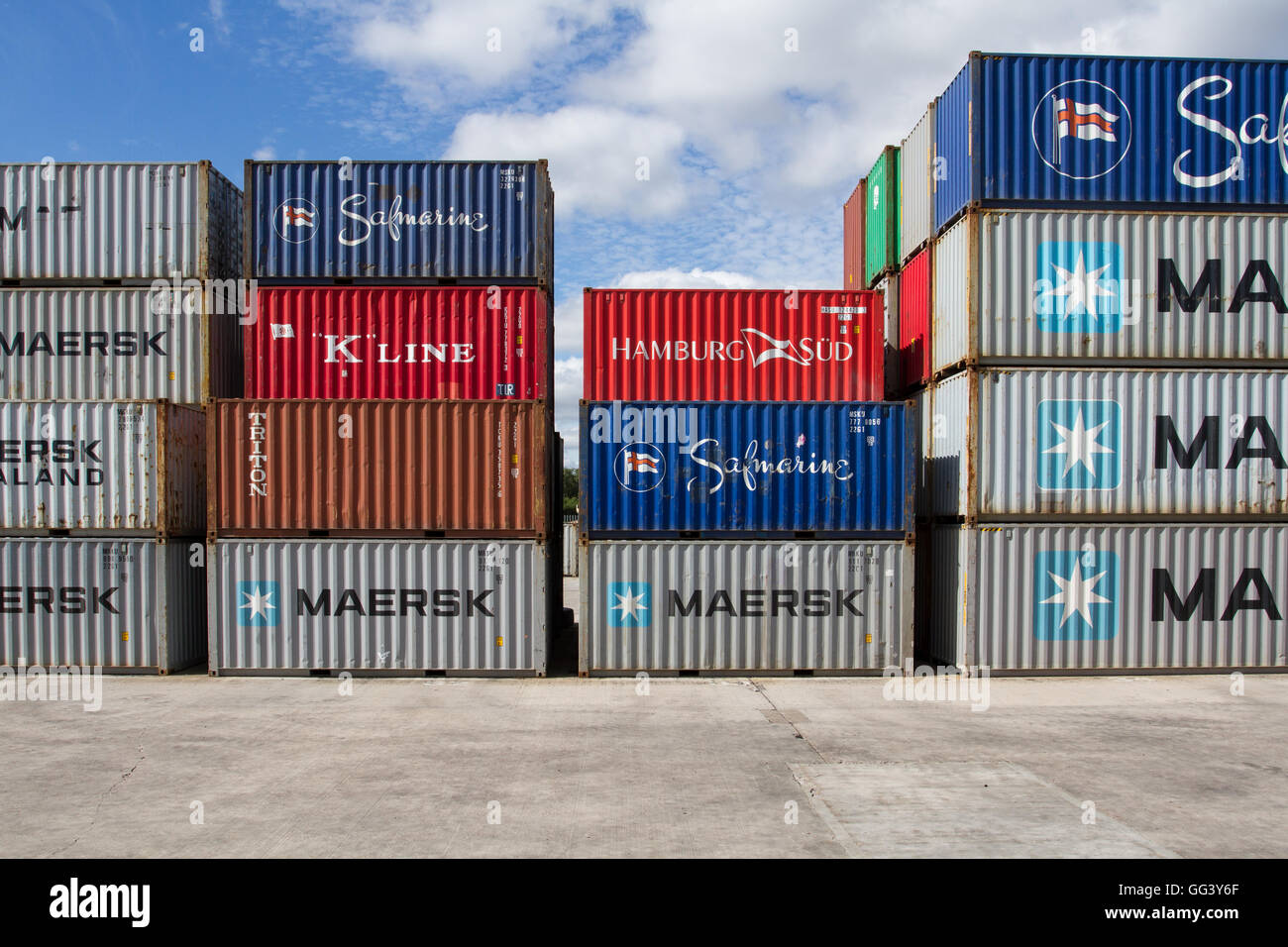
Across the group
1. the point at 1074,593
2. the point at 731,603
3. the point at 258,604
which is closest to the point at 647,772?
the point at 731,603

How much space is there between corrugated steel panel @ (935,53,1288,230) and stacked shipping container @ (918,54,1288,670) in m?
0.04

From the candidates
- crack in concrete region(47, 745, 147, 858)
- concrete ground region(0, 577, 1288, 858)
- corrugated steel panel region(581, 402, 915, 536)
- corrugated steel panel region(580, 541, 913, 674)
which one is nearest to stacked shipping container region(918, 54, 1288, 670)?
concrete ground region(0, 577, 1288, 858)

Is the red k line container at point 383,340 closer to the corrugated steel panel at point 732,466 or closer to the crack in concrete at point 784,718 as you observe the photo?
the corrugated steel panel at point 732,466

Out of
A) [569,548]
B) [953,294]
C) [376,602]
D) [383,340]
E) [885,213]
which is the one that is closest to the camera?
[376,602]

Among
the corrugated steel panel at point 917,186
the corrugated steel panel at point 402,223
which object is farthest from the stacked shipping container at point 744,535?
the corrugated steel panel at point 917,186

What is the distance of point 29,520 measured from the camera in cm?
1744

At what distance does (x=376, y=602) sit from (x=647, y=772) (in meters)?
8.12

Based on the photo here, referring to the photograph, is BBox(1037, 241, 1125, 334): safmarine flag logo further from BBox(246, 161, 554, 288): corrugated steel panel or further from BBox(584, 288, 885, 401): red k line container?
BBox(246, 161, 554, 288): corrugated steel panel

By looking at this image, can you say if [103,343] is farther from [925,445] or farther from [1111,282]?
[1111,282]

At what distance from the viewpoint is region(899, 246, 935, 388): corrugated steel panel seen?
19.3 metres

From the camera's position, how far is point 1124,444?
1714 centimetres

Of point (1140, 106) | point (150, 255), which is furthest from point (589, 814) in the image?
point (1140, 106)
